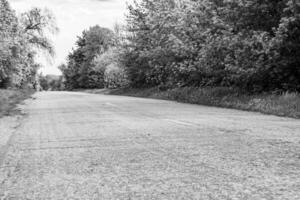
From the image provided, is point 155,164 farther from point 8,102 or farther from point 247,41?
point 8,102

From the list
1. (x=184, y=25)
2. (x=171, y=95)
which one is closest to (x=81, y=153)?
(x=184, y=25)

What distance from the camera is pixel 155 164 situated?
16.3 feet

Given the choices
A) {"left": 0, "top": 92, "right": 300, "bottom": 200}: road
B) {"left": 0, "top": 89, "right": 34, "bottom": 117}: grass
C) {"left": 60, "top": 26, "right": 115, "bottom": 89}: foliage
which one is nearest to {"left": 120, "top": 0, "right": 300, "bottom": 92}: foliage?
{"left": 0, "top": 92, "right": 300, "bottom": 200}: road

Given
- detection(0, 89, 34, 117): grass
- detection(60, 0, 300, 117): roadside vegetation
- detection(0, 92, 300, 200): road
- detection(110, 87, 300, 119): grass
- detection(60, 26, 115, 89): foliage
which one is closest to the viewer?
detection(0, 92, 300, 200): road

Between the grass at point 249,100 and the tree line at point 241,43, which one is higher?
the tree line at point 241,43

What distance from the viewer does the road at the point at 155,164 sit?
3.79 metres

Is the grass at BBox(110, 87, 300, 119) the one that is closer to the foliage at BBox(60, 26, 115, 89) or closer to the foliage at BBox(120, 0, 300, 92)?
the foliage at BBox(120, 0, 300, 92)

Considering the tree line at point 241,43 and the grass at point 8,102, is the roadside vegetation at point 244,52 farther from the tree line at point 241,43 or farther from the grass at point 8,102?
the grass at point 8,102

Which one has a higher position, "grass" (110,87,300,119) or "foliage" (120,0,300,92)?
"foliage" (120,0,300,92)

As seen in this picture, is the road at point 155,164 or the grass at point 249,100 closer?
the road at point 155,164

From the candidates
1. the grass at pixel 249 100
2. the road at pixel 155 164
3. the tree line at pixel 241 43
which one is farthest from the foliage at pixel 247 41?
the road at pixel 155 164

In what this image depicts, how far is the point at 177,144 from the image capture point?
6.43 m

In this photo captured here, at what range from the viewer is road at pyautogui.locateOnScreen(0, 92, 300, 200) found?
379 centimetres

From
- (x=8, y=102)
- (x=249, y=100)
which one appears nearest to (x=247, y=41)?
(x=249, y=100)
